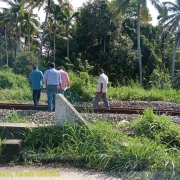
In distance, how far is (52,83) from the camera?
356 inches

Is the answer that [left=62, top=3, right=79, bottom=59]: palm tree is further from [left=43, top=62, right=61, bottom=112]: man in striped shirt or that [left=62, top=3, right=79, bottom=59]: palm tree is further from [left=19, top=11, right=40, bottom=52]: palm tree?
[left=43, top=62, right=61, bottom=112]: man in striped shirt

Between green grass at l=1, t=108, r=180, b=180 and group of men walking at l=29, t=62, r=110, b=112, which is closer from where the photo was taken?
green grass at l=1, t=108, r=180, b=180

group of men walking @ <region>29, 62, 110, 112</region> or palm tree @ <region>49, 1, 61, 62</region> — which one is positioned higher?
palm tree @ <region>49, 1, 61, 62</region>

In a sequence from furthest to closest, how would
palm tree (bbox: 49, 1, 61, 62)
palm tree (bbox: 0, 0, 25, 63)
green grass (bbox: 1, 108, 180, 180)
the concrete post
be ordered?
palm tree (bbox: 0, 0, 25, 63) < palm tree (bbox: 49, 1, 61, 62) < the concrete post < green grass (bbox: 1, 108, 180, 180)

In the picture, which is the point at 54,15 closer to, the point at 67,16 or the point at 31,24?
the point at 67,16

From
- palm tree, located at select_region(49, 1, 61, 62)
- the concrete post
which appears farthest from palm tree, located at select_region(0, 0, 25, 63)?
the concrete post

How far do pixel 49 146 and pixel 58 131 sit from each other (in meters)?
0.35

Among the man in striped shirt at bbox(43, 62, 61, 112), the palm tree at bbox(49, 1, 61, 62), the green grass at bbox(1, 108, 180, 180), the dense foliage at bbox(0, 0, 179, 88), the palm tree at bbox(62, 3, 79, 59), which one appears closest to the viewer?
the green grass at bbox(1, 108, 180, 180)

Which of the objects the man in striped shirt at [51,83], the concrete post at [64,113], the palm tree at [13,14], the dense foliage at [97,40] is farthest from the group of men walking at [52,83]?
the palm tree at [13,14]

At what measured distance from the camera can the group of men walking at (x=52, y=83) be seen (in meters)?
9.05

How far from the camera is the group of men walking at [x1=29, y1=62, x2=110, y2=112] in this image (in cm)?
905

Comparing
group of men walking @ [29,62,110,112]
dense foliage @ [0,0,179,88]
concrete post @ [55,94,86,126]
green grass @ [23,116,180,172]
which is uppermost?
dense foliage @ [0,0,179,88]

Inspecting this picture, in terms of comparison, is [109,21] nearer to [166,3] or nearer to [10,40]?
[166,3]

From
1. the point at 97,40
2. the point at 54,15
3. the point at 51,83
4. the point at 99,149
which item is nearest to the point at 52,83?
the point at 51,83
